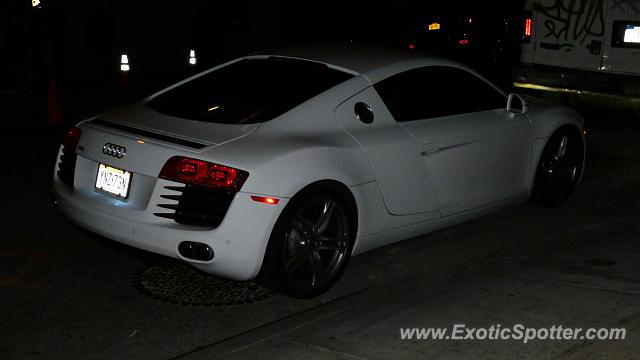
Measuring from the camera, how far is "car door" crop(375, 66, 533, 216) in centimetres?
641

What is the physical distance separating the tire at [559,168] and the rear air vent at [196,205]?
129 inches

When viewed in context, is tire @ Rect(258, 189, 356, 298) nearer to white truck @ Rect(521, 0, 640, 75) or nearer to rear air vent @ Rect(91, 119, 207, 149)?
rear air vent @ Rect(91, 119, 207, 149)

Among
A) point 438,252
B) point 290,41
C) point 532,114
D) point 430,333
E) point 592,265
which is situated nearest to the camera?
point 430,333

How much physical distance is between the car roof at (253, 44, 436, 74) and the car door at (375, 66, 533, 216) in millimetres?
134

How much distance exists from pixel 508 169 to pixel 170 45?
1603 centimetres

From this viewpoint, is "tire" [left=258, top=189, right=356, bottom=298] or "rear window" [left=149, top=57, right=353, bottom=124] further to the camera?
"rear window" [left=149, top=57, right=353, bottom=124]

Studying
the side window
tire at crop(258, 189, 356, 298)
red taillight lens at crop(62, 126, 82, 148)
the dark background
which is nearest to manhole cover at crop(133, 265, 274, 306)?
tire at crop(258, 189, 356, 298)

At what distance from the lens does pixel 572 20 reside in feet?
49.1

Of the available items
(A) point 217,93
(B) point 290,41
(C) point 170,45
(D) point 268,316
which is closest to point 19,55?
(C) point 170,45

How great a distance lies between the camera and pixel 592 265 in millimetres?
6320

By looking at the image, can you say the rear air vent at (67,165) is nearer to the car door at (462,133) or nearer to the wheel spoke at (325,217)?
the wheel spoke at (325,217)

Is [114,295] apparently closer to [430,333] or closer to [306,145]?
[306,145]

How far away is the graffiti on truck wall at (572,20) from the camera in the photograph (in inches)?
577

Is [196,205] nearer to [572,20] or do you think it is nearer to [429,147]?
[429,147]
